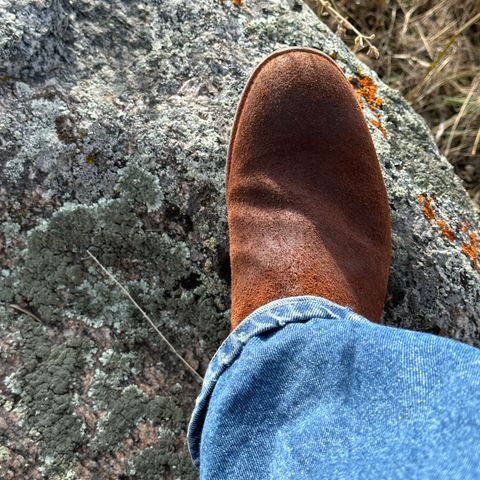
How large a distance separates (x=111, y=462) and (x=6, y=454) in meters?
0.22

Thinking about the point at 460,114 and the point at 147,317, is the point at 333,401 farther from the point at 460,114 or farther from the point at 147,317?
the point at 460,114

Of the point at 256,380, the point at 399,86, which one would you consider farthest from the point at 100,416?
the point at 399,86

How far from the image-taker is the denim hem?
108 cm

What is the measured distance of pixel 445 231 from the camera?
140 cm

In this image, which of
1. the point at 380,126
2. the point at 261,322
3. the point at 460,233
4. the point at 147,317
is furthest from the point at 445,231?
the point at 147,317

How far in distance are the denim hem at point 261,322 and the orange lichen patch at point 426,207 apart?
412 millimetres

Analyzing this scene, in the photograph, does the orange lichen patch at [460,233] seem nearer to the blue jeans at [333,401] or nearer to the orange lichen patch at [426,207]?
the orange lichen patch at [426,207]

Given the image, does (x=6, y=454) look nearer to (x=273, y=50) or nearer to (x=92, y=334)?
(x=92, y=334)

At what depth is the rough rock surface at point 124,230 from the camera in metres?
1.23

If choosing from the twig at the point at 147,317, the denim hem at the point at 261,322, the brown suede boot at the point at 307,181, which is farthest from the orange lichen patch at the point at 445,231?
the twig at the point at 147,317

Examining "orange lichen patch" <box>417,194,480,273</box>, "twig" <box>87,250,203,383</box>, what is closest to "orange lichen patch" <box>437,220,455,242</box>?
"orange lichen patch" <box>417,194,480,273</box>

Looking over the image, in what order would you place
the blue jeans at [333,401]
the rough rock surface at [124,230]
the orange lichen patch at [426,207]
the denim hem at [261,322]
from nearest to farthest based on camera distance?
1. the blue jeans at [333,401]
2. the denim hem at [261,322]
3. the rough rock surface at [124,230]
4. the orange lichen patch at [426,207]

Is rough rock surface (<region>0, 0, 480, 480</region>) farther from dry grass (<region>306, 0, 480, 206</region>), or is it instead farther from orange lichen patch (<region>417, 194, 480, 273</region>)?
dry grass (<region>306, 0, 480, 206</region>)

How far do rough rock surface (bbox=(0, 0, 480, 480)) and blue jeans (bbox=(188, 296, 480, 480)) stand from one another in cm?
23
